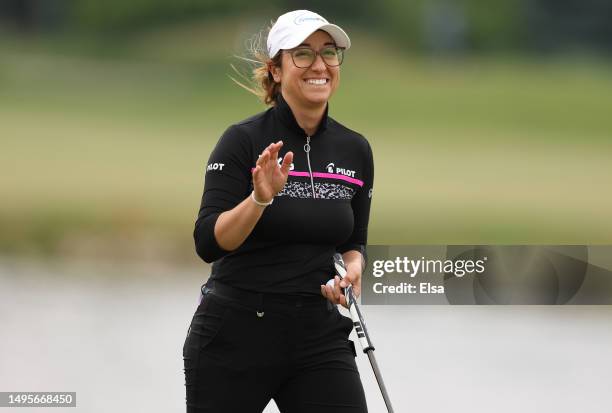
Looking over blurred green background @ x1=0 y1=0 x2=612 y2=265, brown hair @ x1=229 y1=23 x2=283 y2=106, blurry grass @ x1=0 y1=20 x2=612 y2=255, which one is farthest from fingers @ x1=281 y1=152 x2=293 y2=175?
blurry grass @ x1=0 y1=20 x2=612 y2=255

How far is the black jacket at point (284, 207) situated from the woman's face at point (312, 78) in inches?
1.8

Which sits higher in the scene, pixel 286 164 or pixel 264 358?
pixel 286 164

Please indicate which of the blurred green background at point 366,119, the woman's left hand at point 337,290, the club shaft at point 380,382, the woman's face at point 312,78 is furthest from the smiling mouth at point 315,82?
the blurred green background at point 366,119

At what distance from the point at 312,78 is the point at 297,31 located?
0.11 m

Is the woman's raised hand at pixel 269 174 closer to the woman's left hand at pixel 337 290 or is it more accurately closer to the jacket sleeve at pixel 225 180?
the jacket sleeve at pixel 225 180

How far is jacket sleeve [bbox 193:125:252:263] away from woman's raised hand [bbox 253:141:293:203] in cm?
18

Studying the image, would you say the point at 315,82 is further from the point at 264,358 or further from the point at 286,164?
the point at 264,358

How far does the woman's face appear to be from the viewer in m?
2.70

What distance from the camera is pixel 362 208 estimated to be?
9.48 feet

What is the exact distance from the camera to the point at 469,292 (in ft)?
19.0

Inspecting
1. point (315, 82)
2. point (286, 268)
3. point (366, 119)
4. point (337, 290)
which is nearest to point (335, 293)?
point (337, 290)

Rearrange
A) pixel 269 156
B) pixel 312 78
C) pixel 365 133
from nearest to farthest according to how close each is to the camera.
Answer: pixel 269 156, pixel 312 78, pixel 365 133

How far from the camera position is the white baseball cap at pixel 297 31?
267cm

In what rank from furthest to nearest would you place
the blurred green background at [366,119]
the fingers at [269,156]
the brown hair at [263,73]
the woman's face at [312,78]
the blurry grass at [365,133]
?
the blurry grass at [365,133], the blurred green background at [366,119], the brown hair at [263,73], the woman's face at [312,78], the fingers at [269,156]
